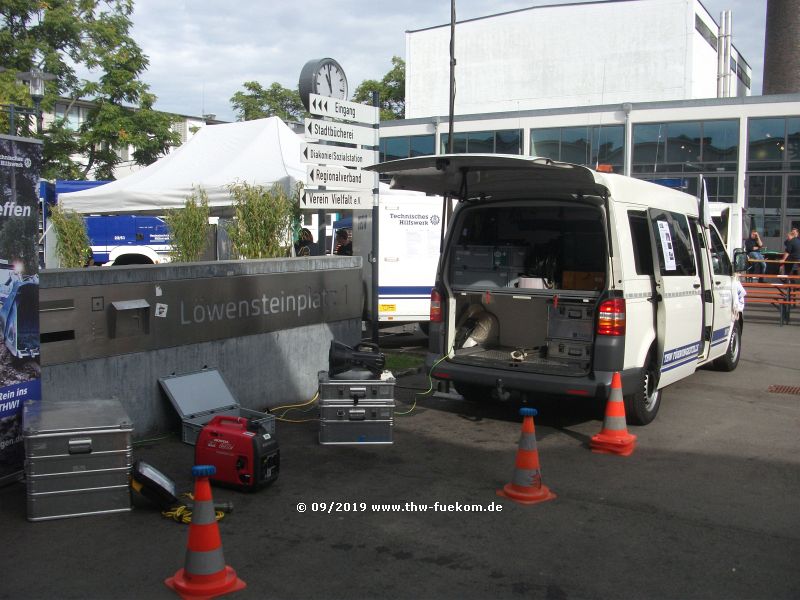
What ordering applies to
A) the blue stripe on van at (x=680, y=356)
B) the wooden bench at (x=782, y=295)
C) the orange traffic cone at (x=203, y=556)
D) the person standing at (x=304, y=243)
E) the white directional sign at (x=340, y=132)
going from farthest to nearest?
the wooden bench at (x=782, y=295)
the person standing at (x=304, y=243)
the white directional sign at (x=340, y=132)
the blue stripe on van at (x=680, y=356)
the orange traffic cone at (x=203, y=556)

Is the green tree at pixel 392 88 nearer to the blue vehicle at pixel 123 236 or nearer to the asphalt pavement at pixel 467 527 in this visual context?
the blue vehicle at pixel 123 236

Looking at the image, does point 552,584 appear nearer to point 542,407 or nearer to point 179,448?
point 179,448

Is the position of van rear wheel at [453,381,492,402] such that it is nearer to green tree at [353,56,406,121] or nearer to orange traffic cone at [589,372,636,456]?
orange traffic cone at [589,372,636,456]

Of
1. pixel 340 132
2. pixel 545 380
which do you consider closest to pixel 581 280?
pixel 545 380

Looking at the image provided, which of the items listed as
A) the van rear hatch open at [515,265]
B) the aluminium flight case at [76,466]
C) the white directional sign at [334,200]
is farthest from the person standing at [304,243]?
the aluminium flight case at [76,466]

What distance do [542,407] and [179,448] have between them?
3.94 m

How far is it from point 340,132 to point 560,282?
11.2 feet

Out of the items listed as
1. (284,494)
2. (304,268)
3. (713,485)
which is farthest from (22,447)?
(713,485)

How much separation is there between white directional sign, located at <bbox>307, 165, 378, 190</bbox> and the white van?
4.73 ft

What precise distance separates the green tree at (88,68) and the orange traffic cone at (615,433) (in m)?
26.5

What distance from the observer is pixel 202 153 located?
43.9ft

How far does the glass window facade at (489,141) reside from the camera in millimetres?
34594

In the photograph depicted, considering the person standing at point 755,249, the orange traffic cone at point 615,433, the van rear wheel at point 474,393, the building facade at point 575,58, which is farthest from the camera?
the building facade at point 575,58

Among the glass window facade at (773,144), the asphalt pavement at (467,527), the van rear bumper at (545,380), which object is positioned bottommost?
the asphalt pavement at (467,527)
